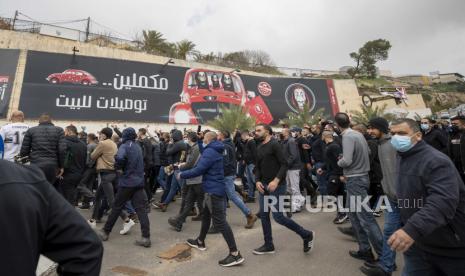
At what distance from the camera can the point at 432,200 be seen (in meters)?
2.29

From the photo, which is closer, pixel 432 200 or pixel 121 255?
pixel 432 200

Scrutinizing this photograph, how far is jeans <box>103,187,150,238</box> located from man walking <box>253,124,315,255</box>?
71.8 inches

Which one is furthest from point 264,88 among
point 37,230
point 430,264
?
point 37,230

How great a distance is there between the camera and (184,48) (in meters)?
29.9

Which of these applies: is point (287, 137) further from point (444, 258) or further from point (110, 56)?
point (110, 56)

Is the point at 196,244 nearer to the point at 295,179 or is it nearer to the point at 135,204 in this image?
the point at 135,204

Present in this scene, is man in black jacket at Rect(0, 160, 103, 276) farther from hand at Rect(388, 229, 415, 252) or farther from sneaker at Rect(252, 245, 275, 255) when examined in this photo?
sneaker at Rect(252, 245, 275, 255)

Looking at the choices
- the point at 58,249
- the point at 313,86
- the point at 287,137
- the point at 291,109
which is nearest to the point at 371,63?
the point at 313,86

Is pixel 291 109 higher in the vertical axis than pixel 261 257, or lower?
higher

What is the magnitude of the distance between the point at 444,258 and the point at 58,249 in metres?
2.46

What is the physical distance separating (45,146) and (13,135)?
583 millimetres

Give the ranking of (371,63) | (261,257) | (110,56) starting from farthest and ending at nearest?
(371,63), (110,56), (261,257)

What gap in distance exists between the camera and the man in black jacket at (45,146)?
5.54m

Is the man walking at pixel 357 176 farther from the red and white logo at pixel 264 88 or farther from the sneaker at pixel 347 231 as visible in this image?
the red and white logo at pixel 264 88
